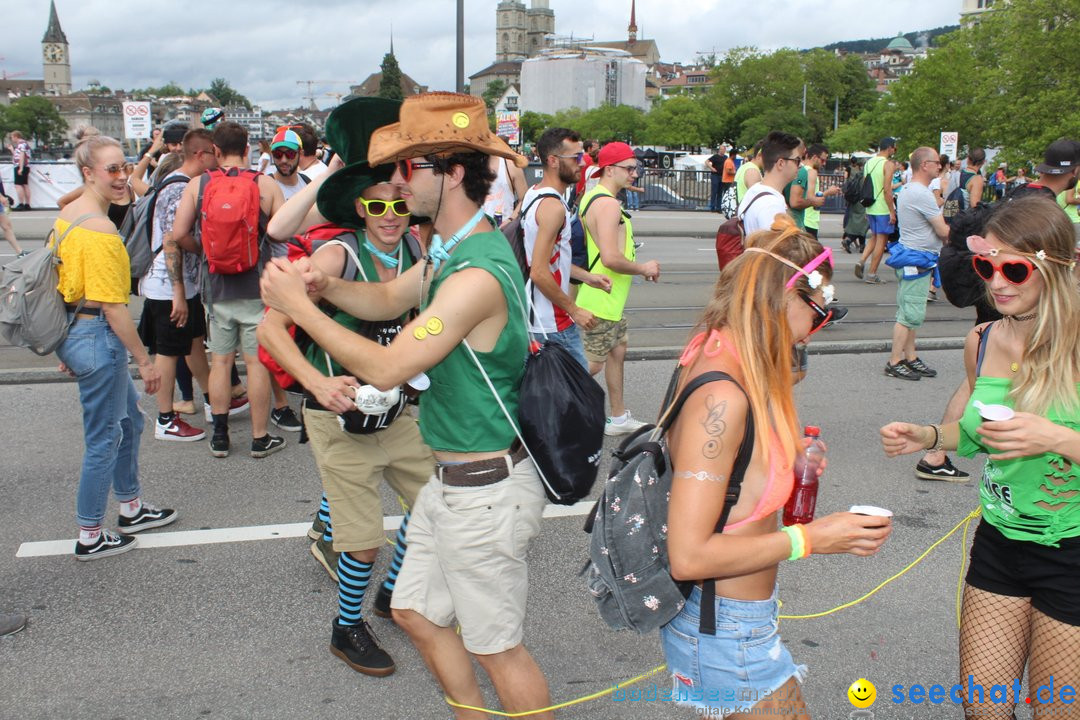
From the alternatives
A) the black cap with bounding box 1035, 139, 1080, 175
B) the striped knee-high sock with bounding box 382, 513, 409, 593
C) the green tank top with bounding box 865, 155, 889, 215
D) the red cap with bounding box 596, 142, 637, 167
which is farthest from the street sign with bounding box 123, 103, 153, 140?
the striped knee-high sock with bounding box 382, 513, 409, 593

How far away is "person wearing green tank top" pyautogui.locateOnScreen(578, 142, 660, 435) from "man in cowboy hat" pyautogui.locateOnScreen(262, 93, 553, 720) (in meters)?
3.23

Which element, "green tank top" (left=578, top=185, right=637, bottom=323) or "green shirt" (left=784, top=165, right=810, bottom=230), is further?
"green shirt" (left=784, top=165, right=810, bottom=230)

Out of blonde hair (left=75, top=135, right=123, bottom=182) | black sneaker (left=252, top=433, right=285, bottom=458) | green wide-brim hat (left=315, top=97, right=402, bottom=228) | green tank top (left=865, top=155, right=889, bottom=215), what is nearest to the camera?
green wide-brim hat (left=315, top=97, right=402, bottom=228)

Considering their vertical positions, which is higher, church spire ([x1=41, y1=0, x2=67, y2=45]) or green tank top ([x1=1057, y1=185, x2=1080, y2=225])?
church spire ([x1=41, y1=0, x2=67, y2=45])

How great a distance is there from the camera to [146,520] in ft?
15.7

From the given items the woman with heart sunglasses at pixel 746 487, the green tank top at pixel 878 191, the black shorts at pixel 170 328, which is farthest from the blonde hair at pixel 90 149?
the green tank top at pixel 878 191

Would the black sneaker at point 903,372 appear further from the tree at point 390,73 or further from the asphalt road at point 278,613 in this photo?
the tree at point 390,73

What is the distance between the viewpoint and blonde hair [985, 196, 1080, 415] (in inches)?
101

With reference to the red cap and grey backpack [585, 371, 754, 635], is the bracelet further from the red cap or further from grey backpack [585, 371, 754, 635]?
the red cap

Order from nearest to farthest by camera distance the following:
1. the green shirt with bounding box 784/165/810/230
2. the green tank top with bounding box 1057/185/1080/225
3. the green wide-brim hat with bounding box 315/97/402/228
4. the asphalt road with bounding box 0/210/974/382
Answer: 1. the green wide-brim hat with bounding box 315/97/402/228
2. the green tank top with bounding box 1057/185/1080/225
3. the asphalt road with bounding box 0/210/974/382
4. the green shirt with bounding box 784/165/810/230

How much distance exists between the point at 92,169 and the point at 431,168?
7.91ft

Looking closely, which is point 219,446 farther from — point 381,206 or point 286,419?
point 381,206

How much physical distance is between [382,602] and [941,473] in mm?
3572

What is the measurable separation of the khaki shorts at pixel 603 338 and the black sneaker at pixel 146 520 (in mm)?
2799
